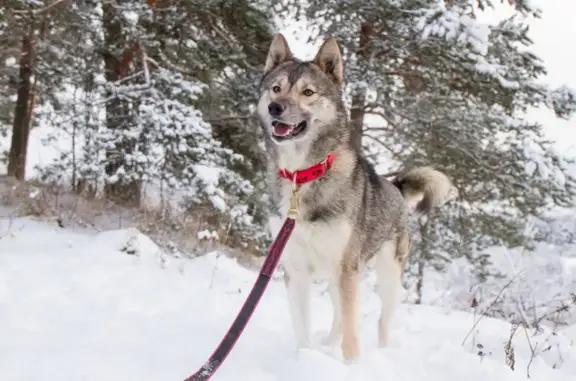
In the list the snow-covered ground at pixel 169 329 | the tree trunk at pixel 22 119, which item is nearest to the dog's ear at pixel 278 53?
the snow-covered ground at pixel 169 329

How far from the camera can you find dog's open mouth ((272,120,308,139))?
3.21 meters

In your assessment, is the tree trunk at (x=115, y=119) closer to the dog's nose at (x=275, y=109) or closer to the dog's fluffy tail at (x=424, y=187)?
the dog's fluffy tail at (x=424, y=187)

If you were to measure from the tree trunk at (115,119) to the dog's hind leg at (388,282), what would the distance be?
4.10 meters

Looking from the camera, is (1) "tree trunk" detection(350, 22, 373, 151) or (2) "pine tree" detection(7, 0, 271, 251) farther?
(1) "tree trunk" detection(350, 22, 373, 151)

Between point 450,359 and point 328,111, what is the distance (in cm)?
170

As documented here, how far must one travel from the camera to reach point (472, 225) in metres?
10.2

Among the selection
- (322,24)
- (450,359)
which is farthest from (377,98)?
(450,359)

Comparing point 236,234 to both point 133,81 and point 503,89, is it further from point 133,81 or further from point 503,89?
point 503,89

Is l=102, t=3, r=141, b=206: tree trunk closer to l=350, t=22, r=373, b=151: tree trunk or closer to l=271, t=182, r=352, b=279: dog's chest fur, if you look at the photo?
l=350, t=22, r=373, b=151: tree trunk

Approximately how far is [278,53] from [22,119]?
1164 centimetres

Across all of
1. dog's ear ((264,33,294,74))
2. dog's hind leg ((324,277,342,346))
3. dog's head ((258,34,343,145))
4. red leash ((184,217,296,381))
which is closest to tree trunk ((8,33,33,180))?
dog's ear ((264,33,294,74))

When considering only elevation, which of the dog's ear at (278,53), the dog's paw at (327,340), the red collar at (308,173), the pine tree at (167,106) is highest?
the pine tree at (167,106)

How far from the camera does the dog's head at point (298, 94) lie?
127 inches

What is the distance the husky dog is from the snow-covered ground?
1.21 ft
